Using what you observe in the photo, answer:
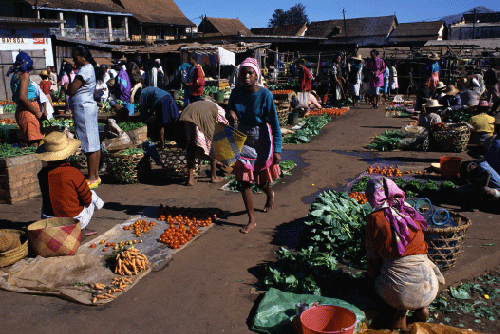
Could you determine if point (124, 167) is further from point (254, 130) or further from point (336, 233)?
point (336, 233)

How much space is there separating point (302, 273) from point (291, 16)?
10725cm

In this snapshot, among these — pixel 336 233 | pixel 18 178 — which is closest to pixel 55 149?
pixel 18 178

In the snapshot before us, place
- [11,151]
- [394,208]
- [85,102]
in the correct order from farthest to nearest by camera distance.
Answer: [11,151], [85,102], [394,208]

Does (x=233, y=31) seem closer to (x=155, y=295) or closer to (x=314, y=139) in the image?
(x=314, y=139)

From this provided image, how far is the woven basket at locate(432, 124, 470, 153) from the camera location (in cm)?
891

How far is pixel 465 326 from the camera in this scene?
3.43 metres

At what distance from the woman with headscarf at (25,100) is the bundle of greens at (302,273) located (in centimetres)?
508

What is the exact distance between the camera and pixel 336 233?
4430mm

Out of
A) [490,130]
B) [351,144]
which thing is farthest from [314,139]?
[490,130]

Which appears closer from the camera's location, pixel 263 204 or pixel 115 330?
pixel 115 330

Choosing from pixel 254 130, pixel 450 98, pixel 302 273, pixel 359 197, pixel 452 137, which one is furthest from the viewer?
pixel 450 98

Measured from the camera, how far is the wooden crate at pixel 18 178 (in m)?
6.10

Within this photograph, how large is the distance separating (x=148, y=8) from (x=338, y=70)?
35.7 meters

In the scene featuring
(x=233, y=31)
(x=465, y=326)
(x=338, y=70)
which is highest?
(x=233, y=31)
